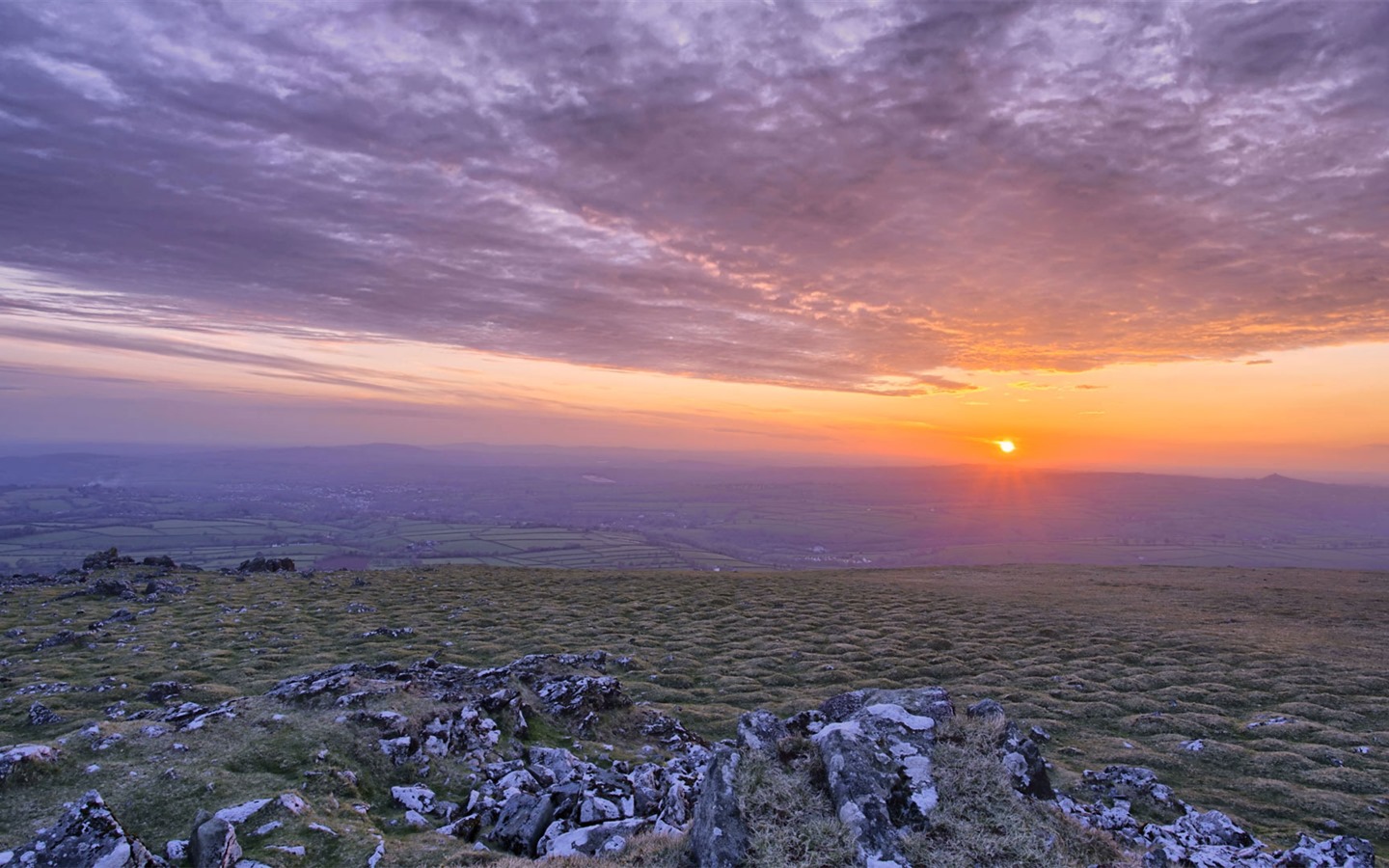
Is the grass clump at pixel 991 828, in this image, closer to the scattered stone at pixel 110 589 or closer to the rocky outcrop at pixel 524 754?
the rocky outcrop at pixel 524 754

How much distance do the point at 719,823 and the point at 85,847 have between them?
9932 mm

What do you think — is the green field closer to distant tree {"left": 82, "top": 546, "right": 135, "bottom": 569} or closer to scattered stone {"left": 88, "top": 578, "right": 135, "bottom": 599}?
distant tree {"left": 82, "top": 546, "right": 135, "bottom": 569}

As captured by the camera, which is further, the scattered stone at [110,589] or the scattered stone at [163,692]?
the scattered stone at [110,589]

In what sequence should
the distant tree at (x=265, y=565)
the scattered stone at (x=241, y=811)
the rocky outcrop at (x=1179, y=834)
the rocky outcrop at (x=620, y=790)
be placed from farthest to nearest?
the distant tree at (x=265, y=565) → the scattered stone at (x=241, y=811) → the rocky outcrop at (x=1179, y=834) → the rocky outcrop at (x=620, y=790)

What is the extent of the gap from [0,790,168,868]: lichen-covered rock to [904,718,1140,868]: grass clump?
12.4 meters

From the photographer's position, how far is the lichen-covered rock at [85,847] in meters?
9.09

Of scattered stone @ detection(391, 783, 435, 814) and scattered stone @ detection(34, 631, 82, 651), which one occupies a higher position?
scattered stone @ detection(391, 783, 435, 814)

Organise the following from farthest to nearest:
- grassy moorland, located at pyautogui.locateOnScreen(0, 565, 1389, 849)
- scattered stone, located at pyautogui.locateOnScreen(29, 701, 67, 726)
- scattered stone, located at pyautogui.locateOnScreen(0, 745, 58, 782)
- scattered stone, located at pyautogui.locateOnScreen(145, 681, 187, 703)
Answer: scattered stone, located at pyautogui.locateOnScreen(145, 681, 187, 703)
scattered stone, located at pyautogui.locateOnScreen(29, 701, 67, 726)
grassy moorland, located at pyautogui.locateOnScreen(0, 565, 1389, 849)
scattered stone, located at pyautogui.locateOnScreen(0, 745, 58, 782)

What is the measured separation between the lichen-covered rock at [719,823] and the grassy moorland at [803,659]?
9.68 metres

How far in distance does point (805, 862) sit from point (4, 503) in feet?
950

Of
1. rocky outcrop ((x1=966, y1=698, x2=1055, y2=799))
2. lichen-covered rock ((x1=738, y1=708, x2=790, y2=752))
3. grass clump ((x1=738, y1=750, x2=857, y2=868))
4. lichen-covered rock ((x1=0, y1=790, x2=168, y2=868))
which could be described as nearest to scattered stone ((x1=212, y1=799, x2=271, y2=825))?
lichen-covered rock ((x1=0, y1=790, x2=168, y2=868))

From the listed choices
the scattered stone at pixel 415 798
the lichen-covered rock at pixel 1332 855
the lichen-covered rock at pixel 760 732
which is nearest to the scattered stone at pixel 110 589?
the scattered stone at pixel 415 798

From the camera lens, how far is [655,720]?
20.0 metres

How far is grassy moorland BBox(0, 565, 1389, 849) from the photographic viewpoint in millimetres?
14820
